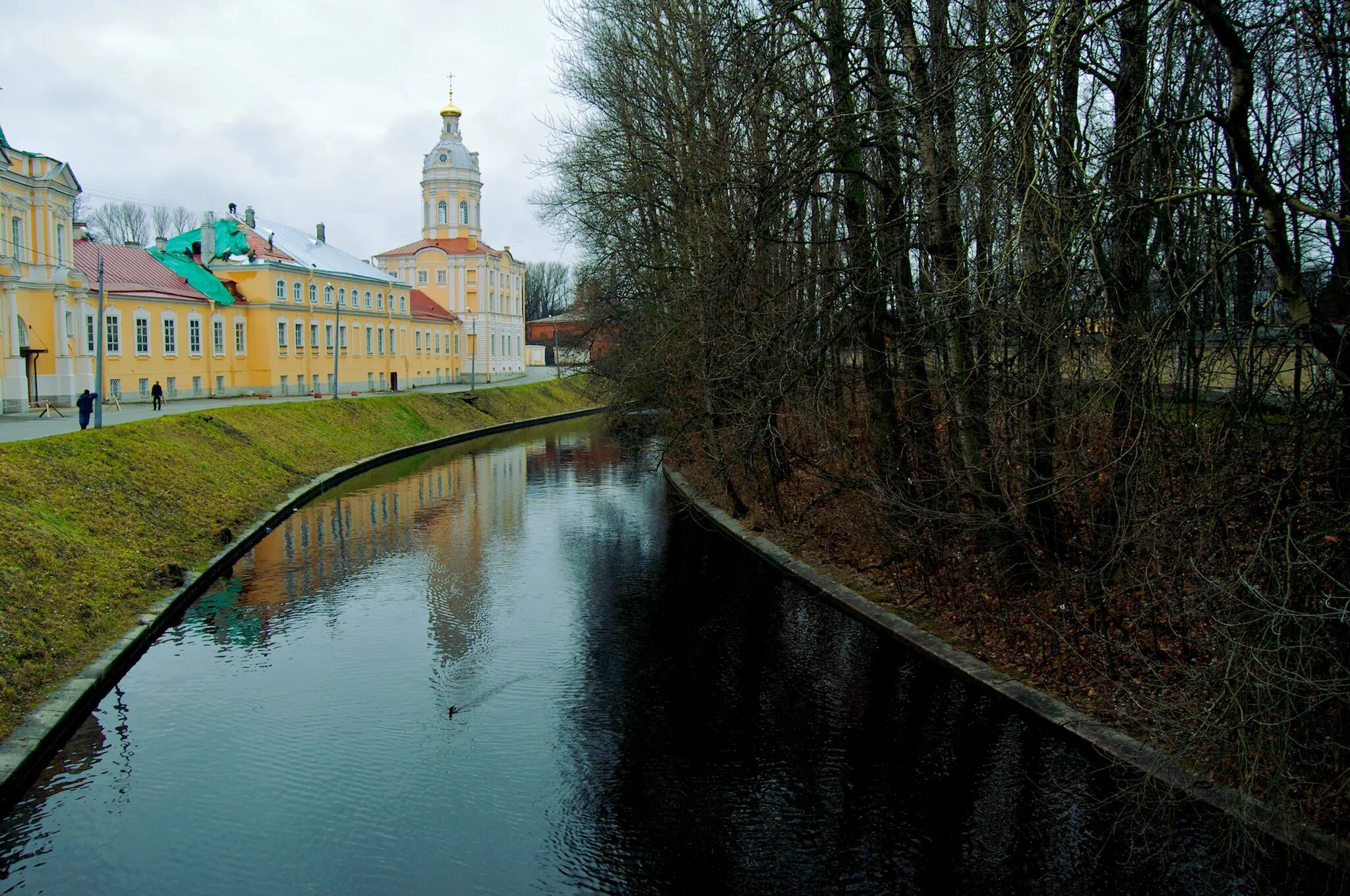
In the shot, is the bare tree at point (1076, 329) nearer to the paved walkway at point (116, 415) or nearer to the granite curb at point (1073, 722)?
the granite curb at point (1073, 722)

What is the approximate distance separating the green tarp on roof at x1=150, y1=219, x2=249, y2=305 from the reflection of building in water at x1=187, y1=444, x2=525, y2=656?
17.0 metres

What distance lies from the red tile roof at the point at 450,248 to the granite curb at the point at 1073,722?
189 feet

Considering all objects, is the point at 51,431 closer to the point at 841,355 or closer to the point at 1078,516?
the point at 841,355

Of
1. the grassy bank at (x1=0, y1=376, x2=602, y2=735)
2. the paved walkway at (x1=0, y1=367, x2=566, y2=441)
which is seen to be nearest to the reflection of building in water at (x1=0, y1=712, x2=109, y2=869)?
the grassy bank at (x1=0, y1=376, x2=602, y2=735)

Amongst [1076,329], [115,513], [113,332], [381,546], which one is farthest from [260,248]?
[1076,329]

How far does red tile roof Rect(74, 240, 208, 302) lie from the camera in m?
37.2

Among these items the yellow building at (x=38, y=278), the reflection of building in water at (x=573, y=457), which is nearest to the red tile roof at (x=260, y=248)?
the yellow building at (x=38, y=278)

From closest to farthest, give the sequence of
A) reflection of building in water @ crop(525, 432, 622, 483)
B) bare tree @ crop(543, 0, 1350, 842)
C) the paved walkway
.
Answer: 1. bare tree @ crop(543, 0, 1350, 842)
2. the paved walkway
3. reflection of building in water @ crop(525, 432, 622, 483)

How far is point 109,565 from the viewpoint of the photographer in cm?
1420

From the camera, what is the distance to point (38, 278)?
31.9m

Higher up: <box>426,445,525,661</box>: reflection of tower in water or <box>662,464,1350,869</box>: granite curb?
<box>662,464,1350,869</box>: granite curb

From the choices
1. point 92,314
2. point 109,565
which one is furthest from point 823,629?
point 92,314

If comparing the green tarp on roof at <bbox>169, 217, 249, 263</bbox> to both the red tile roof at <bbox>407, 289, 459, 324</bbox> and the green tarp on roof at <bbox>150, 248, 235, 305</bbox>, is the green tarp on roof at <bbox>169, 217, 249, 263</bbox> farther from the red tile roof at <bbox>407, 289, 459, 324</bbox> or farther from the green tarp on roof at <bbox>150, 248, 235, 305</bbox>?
the red tile roof at <bbox>407, 289, 459, 324</bbox>

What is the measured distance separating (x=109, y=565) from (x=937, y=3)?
13.0 metres
